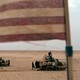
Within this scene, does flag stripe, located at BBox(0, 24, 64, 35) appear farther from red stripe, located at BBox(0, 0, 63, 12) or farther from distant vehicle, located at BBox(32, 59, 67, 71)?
distant vehicle, located at BBox(32, 59, 67, 71)

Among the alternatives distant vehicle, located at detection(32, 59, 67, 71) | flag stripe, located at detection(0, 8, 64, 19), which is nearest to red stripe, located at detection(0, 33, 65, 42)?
flag stripe, located at detection(0, 8, 64, 19)

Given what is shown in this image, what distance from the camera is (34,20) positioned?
169 inches

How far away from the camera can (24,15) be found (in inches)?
170

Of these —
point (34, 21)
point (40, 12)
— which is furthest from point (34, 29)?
point (40, 12)

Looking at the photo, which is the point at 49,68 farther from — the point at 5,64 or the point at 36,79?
the point at 36,79

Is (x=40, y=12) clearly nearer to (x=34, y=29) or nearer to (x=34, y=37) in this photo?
(x=34, y=29)

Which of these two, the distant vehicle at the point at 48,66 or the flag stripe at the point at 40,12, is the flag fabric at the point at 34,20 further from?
the distant vehicle at the point at 48,66

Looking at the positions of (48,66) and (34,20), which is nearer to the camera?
(34,20)

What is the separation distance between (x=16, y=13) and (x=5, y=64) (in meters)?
30.7

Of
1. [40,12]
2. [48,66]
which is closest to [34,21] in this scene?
[40,12]

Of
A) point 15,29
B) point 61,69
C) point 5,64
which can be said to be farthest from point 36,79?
point 15,29

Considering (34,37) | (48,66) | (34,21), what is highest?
(34,21)

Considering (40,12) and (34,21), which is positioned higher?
(40,12)

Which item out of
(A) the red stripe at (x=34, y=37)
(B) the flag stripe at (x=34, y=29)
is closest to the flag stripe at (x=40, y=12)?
(B) the flag stripe at (x=34, y=29)
